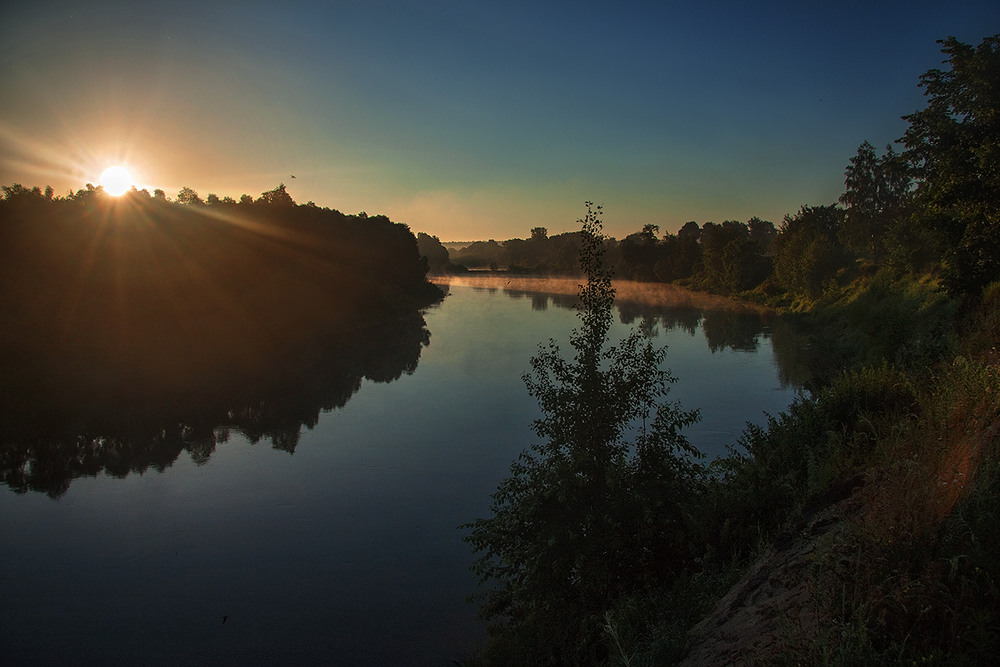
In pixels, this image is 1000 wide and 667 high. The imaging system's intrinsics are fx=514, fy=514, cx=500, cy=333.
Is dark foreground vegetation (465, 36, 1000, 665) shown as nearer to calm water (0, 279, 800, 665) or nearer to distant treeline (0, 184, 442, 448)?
calm water (0, 279, 800, 665)

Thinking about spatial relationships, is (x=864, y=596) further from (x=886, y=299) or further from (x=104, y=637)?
(x=886, y=299)

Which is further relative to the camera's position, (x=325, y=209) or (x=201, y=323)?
(x=325, y=209)

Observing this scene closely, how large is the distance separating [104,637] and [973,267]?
30.8m

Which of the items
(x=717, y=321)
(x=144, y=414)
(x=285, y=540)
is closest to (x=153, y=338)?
(x=144, y=414)

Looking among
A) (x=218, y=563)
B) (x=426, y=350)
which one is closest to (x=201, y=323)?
A: (x=426, y=350)

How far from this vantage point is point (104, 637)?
38.5 ft

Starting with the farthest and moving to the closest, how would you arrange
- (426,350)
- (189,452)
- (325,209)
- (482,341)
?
1. (325,209)
2. (482,341)
3. (426,350)
4. (189,452)

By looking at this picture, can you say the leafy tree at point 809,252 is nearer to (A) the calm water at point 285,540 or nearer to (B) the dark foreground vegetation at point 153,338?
(A) the calm water at point 285,540

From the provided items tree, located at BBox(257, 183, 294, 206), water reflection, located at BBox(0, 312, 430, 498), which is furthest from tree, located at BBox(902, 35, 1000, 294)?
tree, located at BBox(257, 183, 294, 206)

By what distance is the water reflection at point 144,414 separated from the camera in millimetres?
21391

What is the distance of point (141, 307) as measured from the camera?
3881cm

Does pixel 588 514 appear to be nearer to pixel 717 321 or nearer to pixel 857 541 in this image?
pixel 857 541

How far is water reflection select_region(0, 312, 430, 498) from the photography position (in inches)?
842

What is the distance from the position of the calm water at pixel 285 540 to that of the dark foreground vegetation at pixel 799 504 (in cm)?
281
